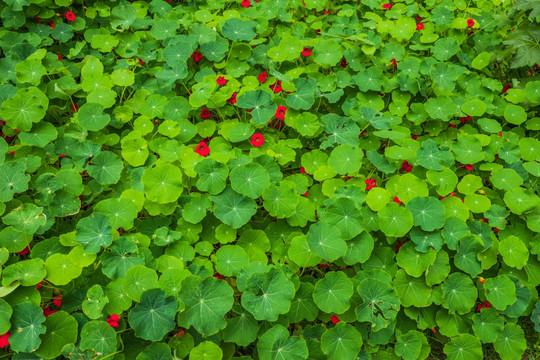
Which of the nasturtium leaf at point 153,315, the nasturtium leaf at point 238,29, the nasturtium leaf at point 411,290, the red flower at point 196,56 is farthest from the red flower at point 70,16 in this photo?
the nasturtium leaf at point 411,290

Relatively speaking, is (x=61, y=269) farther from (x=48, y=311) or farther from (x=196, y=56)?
(x=196, y=56)

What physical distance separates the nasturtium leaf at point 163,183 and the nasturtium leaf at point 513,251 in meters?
2.26

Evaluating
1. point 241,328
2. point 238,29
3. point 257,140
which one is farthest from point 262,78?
point 241,328

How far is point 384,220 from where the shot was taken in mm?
2748

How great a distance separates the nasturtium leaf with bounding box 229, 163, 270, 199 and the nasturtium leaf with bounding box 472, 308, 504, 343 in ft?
5.37

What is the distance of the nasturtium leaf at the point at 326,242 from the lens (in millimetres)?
2486

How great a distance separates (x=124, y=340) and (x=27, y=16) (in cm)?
353

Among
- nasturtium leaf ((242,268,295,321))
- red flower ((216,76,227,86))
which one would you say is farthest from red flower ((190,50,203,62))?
nasturtium leaf ((242,268,295,321))

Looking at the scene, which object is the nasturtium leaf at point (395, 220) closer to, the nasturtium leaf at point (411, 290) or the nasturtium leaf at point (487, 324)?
the nasturtium leaf at point (411, 290)

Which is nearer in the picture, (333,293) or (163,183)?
(333,293)

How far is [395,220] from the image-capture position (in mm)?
2742

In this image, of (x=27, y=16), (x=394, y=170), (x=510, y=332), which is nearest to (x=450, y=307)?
(x=510, y=332)

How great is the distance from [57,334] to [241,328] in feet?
3.33

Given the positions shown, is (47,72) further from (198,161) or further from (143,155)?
(198,161)
